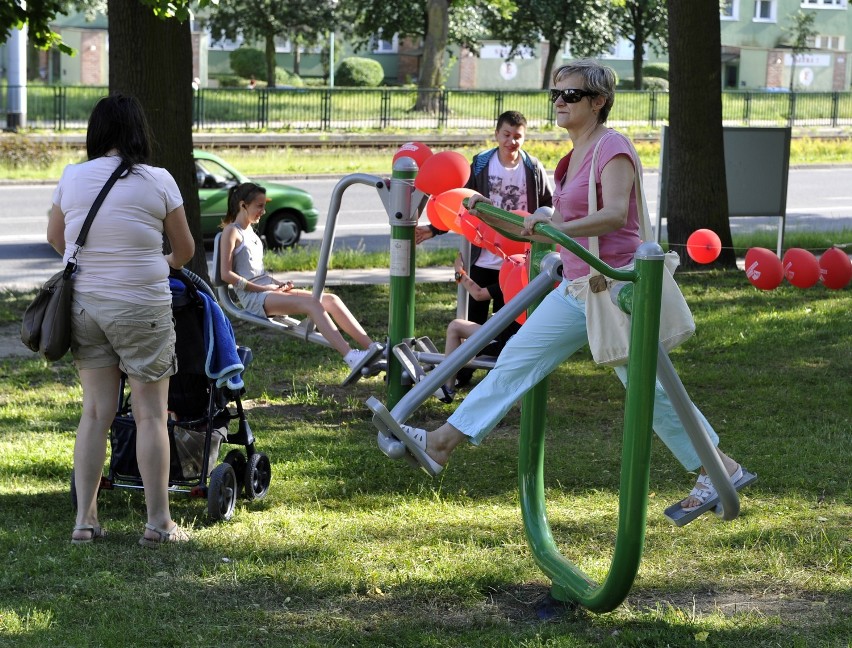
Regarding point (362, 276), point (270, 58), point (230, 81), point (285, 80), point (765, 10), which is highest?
point (765, 10)

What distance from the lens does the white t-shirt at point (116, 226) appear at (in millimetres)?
5066

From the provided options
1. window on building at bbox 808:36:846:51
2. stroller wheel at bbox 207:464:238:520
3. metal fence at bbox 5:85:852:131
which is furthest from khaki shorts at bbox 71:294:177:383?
window on building at bbox 808:36:846:51

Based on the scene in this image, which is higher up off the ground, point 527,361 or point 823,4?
point 823,4

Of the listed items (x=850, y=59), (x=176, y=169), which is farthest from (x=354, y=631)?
(x=850, y=59)

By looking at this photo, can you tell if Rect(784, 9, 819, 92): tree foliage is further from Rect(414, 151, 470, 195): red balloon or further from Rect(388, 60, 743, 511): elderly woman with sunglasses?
Rect(388, 60, 743, 511): elderly woman with sunglasses

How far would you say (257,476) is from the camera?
5992 mm

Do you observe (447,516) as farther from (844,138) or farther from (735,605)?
(844,138)

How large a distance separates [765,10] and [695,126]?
2417 inches

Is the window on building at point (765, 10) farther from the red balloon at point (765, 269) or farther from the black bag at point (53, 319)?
the black bag at point (53, 319)

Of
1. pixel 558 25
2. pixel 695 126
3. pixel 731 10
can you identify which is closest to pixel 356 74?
pixel 558 25

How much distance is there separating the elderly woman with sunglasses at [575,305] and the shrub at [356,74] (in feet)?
169

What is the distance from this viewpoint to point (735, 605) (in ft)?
15.2

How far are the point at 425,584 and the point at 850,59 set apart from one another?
6788 centimetres

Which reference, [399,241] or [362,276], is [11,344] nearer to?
[399,241]
